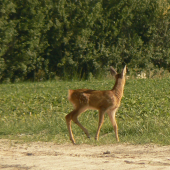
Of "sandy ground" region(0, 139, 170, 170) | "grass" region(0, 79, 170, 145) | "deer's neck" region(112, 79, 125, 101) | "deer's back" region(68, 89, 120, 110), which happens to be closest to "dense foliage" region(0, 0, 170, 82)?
"grass" region(0, 79, 170, 145)

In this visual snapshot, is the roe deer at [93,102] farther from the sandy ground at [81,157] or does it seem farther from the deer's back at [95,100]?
the sandy ground at [81,157]

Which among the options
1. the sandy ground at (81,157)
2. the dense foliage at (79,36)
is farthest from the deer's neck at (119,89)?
the dense foliage at (79,36)

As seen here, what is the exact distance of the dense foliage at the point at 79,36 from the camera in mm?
25594

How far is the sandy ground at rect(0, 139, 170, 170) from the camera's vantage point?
224 inches

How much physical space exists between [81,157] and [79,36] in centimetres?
2131

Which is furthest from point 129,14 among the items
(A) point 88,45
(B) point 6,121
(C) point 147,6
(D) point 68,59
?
(B) point 6,121

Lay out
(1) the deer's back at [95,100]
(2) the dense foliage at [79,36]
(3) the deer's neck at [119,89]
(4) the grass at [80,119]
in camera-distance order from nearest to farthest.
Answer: (1) the deer's back at [95,100]
(3) the deer's neck at [119,89]
(4) the grass at [80,119]
(2) the dense foliage at [79,36]

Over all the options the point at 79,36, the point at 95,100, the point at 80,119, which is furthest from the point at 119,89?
the point at 79,36

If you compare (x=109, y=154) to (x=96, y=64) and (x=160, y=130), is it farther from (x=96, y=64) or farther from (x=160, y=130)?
(x=96, y=64)

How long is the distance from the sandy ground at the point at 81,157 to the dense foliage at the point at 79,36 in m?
18.1

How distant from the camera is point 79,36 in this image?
27.2m

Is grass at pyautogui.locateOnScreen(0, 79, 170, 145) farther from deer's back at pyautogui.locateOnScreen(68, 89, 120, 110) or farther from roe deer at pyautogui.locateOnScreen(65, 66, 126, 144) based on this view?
deer's back at pyautogui.locateOnScreen(68, 89, 120, 110)

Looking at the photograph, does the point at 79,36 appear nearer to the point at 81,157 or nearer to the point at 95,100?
the point at 95,100

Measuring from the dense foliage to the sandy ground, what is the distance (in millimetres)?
18062
